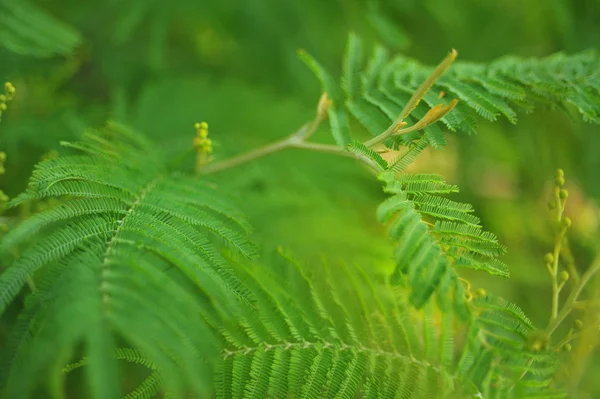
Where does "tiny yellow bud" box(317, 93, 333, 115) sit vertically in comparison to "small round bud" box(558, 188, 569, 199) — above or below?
above

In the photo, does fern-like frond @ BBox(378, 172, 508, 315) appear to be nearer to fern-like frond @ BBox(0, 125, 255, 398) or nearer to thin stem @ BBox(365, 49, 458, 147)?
thin stem @ BBox(365, 49, 458, 147)

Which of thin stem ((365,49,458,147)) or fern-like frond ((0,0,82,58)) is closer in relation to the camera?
thin stem ((365,49,458,147))

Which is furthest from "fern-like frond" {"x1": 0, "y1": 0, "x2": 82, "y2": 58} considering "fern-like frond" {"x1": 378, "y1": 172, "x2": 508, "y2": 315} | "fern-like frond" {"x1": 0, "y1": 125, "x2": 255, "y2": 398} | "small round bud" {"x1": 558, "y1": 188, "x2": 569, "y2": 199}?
"small round bud" {"x1": 558, "y1": 188, "x2": 569, "y2": 199}

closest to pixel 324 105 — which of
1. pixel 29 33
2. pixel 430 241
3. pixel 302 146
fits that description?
pixel 302 146

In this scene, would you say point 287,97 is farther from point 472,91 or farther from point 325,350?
point 325,350

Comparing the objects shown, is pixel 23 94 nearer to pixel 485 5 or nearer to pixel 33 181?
pixel 33 181

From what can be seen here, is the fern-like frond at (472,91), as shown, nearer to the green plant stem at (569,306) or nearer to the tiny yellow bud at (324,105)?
the tiny yellow bud at (324,105)

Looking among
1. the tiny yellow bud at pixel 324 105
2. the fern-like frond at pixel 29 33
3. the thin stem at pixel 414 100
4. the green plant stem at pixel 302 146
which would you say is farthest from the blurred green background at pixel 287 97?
the thin stem at pixel 414 100
